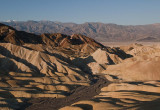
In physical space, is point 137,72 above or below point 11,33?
below

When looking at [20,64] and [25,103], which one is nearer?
[25,103]

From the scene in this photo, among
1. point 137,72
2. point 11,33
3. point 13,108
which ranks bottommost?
point 13,108

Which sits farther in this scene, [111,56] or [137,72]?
[111,56]

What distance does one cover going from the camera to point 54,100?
5331cm

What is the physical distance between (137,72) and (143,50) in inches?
2123

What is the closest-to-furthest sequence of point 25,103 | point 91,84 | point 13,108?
point 13,108 < point 25,103 < point 91,84

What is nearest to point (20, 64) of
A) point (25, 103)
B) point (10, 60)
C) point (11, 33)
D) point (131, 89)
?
point (10, 60)

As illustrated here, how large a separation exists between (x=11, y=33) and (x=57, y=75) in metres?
72.4

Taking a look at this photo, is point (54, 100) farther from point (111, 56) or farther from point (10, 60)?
point (111, 56)

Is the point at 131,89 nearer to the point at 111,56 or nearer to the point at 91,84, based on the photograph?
the point at 91,84

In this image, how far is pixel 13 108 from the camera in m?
47.5

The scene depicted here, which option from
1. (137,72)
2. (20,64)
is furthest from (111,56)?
(20,64)

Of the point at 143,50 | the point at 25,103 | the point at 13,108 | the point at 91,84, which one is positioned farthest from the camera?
the point at 143,50

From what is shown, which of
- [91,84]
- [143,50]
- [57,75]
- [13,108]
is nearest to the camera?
[13,108]
